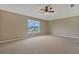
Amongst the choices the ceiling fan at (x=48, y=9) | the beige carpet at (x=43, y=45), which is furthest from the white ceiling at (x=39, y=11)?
the beige carpet at (x=43, y=45)

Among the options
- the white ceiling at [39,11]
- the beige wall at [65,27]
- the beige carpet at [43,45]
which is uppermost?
the white ceiling at [39,11]

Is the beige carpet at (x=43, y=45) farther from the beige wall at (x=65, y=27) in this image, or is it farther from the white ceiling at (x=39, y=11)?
the white ceiling at (x=39, y=11)

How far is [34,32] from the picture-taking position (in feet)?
8.29

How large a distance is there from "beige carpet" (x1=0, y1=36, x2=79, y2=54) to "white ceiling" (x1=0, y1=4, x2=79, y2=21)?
1.62 feet

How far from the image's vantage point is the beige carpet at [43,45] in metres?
2.26

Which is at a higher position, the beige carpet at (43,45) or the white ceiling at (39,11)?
the white ceiling at (39,11)

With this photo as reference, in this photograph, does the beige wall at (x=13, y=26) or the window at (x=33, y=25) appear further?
the window at (x=33, y=25)

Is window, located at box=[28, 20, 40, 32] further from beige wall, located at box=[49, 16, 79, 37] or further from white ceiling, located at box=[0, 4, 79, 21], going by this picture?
beige wall, located at box=[49, 16, 79, 37]

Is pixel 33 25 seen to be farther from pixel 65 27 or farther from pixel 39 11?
pixel 65 27

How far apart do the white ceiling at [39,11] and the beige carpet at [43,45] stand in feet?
1.62

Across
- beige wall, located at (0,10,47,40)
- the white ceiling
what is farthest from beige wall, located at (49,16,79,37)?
beige wall, located at (0,10,47,40)

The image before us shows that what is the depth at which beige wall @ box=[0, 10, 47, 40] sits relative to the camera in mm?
2296
